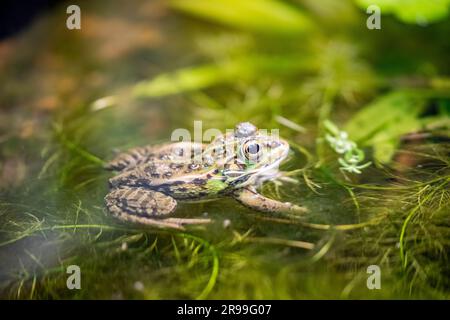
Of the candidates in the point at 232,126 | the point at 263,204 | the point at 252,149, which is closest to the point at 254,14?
the point at 232,126

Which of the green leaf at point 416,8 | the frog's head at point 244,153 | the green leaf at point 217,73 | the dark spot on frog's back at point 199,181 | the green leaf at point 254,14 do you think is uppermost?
the green leaf at point 254,14

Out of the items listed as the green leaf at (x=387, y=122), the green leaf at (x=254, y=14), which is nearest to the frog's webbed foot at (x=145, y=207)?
the green leaf at (x=387, y=122)

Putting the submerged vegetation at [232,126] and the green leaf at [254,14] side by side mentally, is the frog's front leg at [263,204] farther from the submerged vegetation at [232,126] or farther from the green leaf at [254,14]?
the green leaf at [254,14]

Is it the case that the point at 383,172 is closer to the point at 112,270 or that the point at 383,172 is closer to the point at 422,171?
the point at 422,171

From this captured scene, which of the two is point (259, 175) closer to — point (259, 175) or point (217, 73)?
point (259, 175)

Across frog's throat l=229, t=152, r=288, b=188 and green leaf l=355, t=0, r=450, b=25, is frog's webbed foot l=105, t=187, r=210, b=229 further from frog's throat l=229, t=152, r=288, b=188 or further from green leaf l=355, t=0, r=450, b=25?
green leaf l=355, t=0, r=450, b=25

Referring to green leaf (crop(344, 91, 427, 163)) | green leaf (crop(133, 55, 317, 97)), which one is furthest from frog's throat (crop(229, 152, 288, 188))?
green leaf (crop(133, 55, 317, 97))
